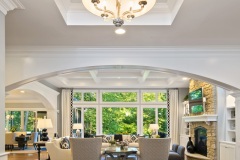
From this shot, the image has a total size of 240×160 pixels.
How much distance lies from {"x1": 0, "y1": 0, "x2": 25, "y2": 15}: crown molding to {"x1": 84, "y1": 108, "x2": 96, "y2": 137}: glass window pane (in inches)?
420

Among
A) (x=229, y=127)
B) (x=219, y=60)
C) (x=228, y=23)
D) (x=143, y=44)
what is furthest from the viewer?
(x=229, y=127)

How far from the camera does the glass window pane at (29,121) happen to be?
18.2 metres

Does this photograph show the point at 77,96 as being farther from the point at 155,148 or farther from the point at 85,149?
the point at 155,148

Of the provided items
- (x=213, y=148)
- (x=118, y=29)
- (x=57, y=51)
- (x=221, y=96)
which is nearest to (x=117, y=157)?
(x=213, y=148)

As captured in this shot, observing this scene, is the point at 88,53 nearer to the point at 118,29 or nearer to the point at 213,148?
the point at 118,29

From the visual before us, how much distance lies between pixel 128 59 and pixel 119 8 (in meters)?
2.82

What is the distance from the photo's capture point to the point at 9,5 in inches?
137

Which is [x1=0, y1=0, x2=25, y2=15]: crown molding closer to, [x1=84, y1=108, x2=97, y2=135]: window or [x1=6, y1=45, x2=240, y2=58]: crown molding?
[x1=6, y1=45, x2=240, y2=58]: crown molding

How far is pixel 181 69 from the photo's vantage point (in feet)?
19.2

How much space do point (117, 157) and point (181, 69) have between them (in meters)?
3.86

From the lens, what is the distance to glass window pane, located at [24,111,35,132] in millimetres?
18172

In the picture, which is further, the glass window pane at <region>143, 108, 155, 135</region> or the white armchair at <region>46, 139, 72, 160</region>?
the glass window pane at <region>143, 108, 155, 135</region>

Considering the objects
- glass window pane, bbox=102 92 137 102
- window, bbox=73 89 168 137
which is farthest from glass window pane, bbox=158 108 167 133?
glass window pane, bbox=102 92 137 102

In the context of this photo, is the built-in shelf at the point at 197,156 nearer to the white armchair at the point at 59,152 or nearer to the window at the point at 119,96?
the white armchair at the point at 59,152
